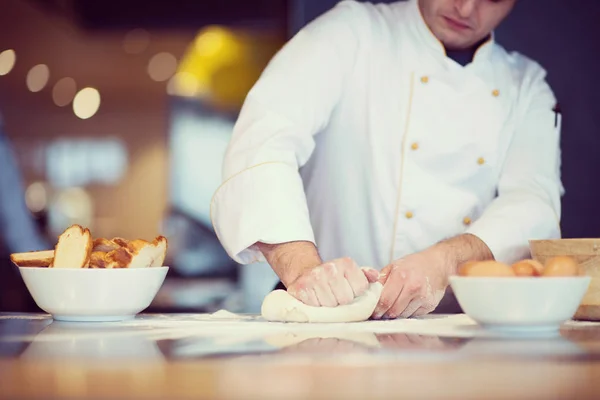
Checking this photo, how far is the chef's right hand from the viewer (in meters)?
1.43

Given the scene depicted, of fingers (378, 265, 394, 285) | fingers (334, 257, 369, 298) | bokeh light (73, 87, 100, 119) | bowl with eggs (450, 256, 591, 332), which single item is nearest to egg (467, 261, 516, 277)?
bowl with eggs (450, 256, 591, 332)

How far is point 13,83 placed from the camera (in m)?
5.86

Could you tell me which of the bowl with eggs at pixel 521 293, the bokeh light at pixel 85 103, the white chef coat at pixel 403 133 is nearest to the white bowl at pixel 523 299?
the bowl with eggs at pixel 521 293

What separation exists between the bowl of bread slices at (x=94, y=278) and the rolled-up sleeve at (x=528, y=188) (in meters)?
0.80

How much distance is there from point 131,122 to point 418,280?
186 inches

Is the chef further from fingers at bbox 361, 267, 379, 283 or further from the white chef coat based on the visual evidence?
fingers at bbox 361, 267, 379, 283

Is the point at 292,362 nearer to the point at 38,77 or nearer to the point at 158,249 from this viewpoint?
the point at 158,249

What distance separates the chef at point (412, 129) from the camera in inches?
77.1

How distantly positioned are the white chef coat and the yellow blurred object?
9.97 feet

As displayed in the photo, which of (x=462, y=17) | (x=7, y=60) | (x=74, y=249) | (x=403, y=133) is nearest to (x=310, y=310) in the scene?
(x=74, y=249)

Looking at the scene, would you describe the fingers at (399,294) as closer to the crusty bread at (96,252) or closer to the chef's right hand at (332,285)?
the chef's right hand at (332,285)

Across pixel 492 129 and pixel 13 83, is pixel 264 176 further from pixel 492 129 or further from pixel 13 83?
pixel 13 83

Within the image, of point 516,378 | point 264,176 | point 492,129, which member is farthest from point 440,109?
point 516,378

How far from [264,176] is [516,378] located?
3.18 ft
